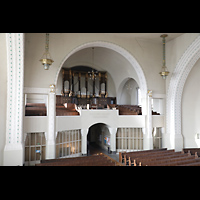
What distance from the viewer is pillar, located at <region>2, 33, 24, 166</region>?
750cm

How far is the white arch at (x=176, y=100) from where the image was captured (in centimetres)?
1053

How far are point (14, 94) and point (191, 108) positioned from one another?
1042 centimetres

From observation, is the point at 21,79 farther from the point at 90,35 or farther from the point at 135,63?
the point at 135,63

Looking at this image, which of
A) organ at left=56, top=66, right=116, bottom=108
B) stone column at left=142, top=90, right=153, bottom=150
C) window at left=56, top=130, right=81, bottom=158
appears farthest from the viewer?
organ at left=56, top=66, right=116, bottom=108

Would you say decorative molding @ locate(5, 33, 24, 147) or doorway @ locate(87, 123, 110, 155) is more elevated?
decorative molding @ locate(5, 33, 24, 147)

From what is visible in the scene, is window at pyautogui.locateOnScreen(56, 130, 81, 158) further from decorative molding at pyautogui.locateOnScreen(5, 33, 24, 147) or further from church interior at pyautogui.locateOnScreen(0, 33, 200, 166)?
decorative molding at pyautogui.locateOnScreen(5, 33, 24, 147)

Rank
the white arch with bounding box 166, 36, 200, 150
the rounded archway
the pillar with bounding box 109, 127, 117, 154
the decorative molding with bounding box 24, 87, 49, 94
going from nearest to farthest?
the decorative molding with bounding box 24, 87, 49, 94, the white arch with bounding box 166, 36, 200, 150, the pillar with bounding box 109, 127, 117, 154, the rounded archway

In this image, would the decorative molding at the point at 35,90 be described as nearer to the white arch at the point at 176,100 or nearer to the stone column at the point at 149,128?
the stone column at the point at 149,128

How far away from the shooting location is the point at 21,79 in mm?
7801

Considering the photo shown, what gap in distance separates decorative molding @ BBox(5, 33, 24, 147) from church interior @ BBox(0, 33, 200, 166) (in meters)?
0.04

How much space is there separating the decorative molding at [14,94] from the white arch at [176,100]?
8.77 meters

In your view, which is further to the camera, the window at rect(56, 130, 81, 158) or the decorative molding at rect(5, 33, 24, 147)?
the window at rect(56, 130, 81, 158)

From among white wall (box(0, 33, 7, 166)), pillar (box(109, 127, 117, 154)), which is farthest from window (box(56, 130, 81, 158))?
white wall (box(0, 33, 7, 166))

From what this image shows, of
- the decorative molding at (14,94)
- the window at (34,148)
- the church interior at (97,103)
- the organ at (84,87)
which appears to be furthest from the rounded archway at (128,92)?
the decorative molding at (14,94)
